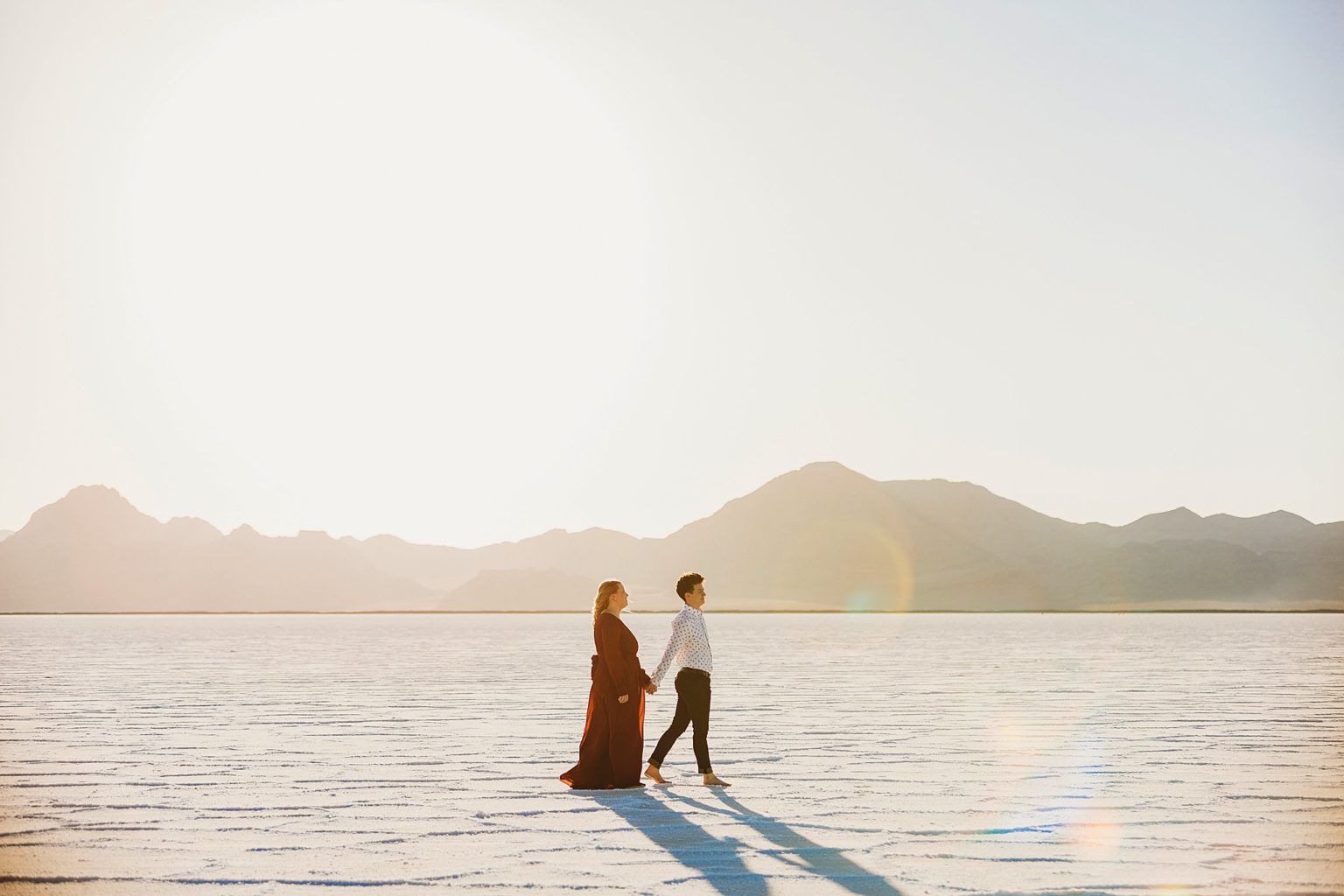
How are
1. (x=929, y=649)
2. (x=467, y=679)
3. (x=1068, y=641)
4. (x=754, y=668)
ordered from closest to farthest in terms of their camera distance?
(x=467, y=679), (x=754, y=668), (x=929, y=649), (x=1068, y=641)

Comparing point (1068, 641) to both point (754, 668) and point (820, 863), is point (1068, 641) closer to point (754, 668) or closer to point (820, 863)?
→ point (754, 668)

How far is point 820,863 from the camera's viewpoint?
756 cm

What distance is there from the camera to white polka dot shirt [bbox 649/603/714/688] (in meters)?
11.2

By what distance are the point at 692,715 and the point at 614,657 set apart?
0.86m

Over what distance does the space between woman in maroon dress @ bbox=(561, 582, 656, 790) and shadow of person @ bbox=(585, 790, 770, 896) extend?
0.70 ft

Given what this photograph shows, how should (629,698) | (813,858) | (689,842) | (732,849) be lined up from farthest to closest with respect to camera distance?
1. (629,698)
2. (689,842)
3. (732,849)
4. (813,858)

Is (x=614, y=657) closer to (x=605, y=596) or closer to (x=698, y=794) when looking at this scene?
(x=605, y=596)

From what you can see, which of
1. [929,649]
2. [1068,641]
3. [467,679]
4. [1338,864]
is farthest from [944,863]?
[1068,641]

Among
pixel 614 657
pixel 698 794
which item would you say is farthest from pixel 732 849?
pixel 614 657

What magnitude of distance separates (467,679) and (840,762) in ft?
49.7

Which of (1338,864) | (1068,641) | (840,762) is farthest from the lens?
(1068,641)

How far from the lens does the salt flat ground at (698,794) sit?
24.1 feet

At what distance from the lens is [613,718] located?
11047 millimetres

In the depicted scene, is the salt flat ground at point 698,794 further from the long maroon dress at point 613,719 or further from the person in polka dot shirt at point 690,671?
the person in polka dot shirt at point 690,671
